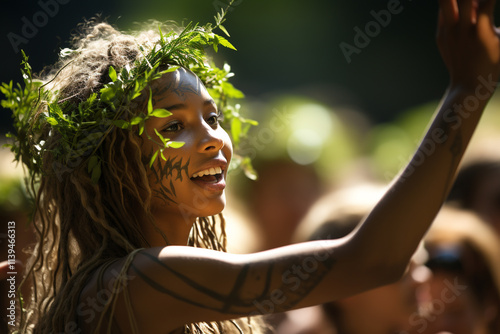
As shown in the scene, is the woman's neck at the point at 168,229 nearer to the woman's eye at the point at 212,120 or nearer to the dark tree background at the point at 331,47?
the woman's eye at the point at 212,120

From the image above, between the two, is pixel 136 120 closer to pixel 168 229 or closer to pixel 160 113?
pixel 160 113

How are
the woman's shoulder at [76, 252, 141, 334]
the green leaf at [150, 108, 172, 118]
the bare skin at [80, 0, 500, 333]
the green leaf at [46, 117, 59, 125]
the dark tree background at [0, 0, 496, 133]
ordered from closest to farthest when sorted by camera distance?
the bare skin at [80, 0, 500, 333] < the woman's shoulder at [76, 252, 141, 334] < the green leaf at [150, 108, 172, 118] < the green leaf at [46, 117, 59, 125] < the dark tree background at [0, 0, 496, 133]

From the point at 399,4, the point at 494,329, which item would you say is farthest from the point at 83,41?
the point at 399,4

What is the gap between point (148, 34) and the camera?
201cm

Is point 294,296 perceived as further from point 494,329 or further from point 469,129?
point 494,329

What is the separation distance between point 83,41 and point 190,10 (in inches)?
154

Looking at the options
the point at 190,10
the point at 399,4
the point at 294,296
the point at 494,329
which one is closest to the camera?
the point at 294,296

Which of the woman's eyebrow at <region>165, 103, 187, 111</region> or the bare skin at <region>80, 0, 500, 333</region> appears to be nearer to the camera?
the bare skin at <region>80, 0, 500, 333</region>

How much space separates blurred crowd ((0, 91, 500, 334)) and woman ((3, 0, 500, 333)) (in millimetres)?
198

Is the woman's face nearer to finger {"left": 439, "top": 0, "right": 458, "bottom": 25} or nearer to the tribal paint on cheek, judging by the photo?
the tribal paint on cheek

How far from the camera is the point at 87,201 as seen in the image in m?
1.73

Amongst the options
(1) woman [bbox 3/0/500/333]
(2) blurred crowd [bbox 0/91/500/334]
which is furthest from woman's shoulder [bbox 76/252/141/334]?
(2) blurred crowd [bbox 0/91/500/334]

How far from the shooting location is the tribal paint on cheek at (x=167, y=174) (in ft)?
5.55

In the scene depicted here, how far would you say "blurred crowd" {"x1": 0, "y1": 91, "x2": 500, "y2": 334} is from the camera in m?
2.33
